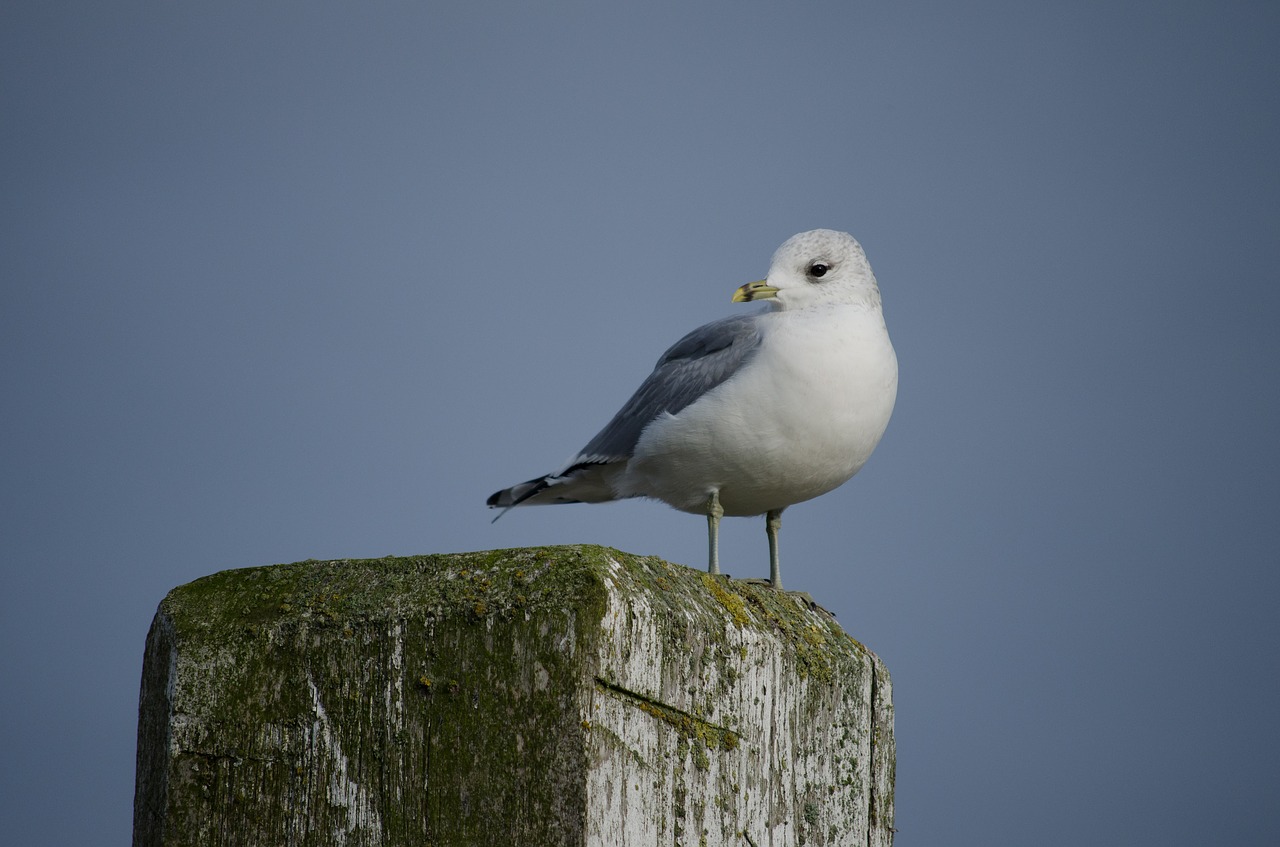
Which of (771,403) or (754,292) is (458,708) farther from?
(754,292)

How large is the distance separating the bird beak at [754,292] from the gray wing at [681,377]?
0.11m

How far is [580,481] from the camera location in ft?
22.0

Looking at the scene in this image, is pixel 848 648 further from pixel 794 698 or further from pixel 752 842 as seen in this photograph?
pixel 752 842

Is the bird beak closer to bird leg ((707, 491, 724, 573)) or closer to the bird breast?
the bird breast

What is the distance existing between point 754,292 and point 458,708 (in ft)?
12.7

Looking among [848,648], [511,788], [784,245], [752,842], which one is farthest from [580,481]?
[511,788]

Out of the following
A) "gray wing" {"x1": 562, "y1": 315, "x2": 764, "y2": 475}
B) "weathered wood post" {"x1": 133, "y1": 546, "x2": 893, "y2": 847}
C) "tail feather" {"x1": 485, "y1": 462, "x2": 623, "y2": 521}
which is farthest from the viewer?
"tail feather" {"x1": 485, "y1": 462, "x2": 623, "y2": 521}

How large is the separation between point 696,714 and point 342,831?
791 mm

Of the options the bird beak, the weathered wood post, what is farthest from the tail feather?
the weathered wood post

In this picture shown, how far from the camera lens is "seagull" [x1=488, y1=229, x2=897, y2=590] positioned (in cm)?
565

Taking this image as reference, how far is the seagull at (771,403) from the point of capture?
5.65 meters

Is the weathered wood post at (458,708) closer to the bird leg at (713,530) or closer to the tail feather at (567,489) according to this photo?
the bird leg at (713,530)

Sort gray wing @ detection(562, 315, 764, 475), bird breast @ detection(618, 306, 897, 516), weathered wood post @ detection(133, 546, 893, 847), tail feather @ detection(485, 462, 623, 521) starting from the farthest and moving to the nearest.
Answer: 1. tail feather @ detection(485, 462, 623, 521)
2. gray wing @ detection(562, 315, 764, 475)
3. bird breast @ detection(618, 306, 897, 516)
4. weathered wood post @ detection(133, 546, 893, 847)

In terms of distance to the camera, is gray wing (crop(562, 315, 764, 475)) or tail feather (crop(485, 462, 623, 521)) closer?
gray wing (crop(562, 315, 764, 475))
